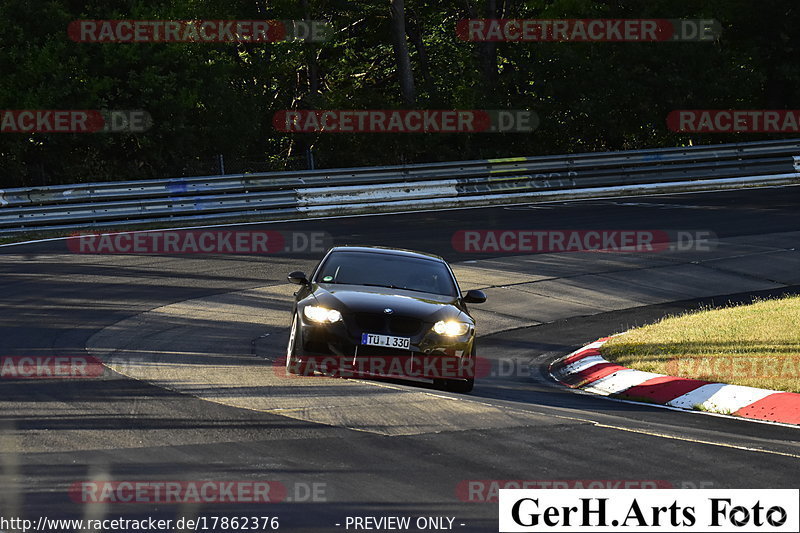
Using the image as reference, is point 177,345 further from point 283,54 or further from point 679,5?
point 679,5

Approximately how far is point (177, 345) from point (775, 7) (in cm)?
2950

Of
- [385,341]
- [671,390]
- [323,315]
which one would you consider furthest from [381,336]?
[671,390]

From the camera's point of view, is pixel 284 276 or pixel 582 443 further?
pixel 284 276

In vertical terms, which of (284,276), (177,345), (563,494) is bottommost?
(563,494)

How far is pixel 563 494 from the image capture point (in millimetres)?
6664

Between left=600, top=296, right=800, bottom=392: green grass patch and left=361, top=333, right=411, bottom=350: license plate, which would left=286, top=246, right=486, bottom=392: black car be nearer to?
left=361, top=333, right=411, bottom=350: license plate

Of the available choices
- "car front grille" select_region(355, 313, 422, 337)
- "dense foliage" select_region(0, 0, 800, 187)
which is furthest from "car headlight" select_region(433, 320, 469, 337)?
"dense foliage" select_region(0, 0, 800, 187)

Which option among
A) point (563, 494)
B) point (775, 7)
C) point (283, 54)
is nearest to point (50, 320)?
point (563, 494)

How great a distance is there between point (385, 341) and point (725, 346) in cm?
465

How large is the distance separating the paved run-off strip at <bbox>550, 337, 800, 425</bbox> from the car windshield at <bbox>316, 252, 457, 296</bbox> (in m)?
1.88

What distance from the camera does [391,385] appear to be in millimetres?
10641

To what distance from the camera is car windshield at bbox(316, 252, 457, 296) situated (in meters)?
12.1

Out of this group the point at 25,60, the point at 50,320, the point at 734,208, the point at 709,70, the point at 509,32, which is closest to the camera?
the point at 50,320

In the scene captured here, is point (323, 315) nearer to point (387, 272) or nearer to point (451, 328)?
point (451, 328)
